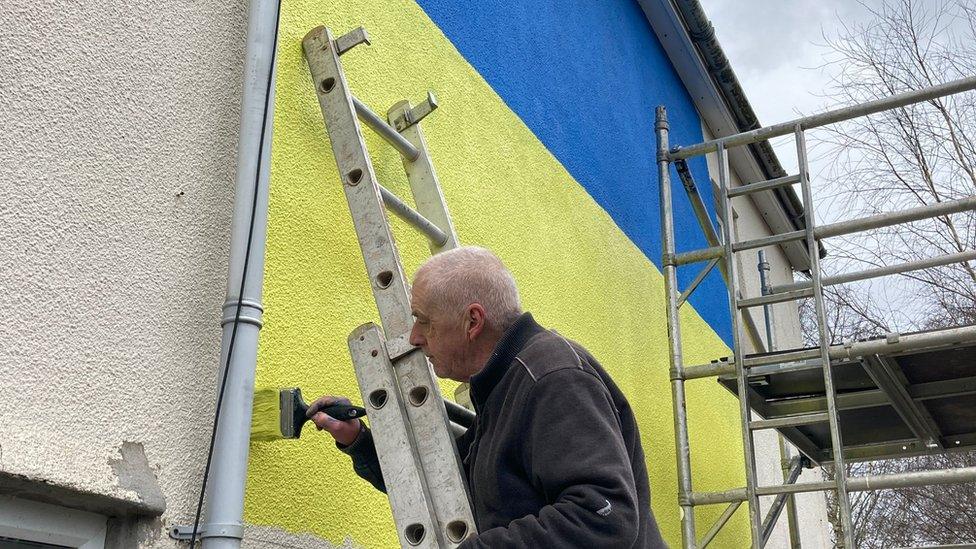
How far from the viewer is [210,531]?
6.68 feet

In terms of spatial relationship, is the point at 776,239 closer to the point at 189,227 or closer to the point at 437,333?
the point at 437,333

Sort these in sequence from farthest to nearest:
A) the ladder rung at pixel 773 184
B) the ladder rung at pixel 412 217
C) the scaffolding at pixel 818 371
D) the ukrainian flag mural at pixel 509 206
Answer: the ladder rung at pixel 773 184 → the scaffolding at pixel 818 371 → the ladder rung at pixel 412 217 → the ukrainian flag mural at pixel 509 206

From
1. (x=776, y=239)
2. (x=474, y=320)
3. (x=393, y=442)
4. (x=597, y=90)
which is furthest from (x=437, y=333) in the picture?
(x=597, y=90)

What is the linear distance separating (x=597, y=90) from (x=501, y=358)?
3464 millimetres

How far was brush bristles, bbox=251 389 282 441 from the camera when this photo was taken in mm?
2309

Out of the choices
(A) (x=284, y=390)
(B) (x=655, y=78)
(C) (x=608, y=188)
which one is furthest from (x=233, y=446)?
(B) (x=655, y=78)

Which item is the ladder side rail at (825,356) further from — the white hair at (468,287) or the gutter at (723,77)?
the gutter at (723,77)

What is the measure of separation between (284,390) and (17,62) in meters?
0.95

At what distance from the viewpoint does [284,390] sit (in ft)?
7.75

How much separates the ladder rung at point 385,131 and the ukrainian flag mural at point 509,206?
0.32ft

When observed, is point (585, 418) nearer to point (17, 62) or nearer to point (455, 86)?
point (17, 62)

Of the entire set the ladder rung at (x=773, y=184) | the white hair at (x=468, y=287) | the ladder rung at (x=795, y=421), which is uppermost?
the ladder rung at (x=773, y=184)

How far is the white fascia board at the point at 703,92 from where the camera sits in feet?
22.7

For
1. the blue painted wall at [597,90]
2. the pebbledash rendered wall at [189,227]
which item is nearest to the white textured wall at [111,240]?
the pebbledash rendered wall at [189,227]
